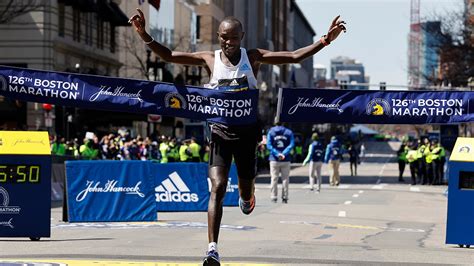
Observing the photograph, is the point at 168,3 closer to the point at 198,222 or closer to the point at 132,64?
the point at 132,64

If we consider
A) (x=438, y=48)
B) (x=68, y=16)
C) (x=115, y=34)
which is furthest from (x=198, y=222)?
(x=438, y=48)

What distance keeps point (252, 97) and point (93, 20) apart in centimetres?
4910

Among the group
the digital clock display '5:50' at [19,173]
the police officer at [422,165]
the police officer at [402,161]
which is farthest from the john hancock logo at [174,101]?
the police officer at [402,161]

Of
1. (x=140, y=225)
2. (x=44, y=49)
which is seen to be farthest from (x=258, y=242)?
(x=44, y=49)

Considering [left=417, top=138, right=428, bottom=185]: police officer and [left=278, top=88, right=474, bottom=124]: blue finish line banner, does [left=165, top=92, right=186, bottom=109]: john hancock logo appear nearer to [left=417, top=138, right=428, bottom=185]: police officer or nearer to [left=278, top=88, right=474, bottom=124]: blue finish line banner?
[left=278, top=88, right=474, bottom=124]: blue finish line banner

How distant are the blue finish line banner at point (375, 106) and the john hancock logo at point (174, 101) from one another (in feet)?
4.23

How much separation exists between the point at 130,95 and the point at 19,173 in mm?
3227

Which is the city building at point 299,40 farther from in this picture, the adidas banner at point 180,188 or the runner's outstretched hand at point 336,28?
the runner's outstretched hand at point 336,28

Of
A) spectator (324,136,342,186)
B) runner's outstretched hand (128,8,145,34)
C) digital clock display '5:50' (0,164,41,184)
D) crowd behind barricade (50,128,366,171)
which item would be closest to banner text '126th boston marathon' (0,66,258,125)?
runner's outstretched hand (128,8,145,34)

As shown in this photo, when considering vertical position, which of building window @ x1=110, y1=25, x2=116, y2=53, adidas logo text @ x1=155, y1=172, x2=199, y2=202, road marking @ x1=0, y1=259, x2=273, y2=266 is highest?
building window @ x1=110, y1=25, x2=116, y2=53

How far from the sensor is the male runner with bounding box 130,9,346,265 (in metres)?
9.41

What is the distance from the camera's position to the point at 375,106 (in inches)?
453

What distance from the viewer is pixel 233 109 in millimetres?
9633

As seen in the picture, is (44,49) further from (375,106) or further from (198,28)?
(375,106)
